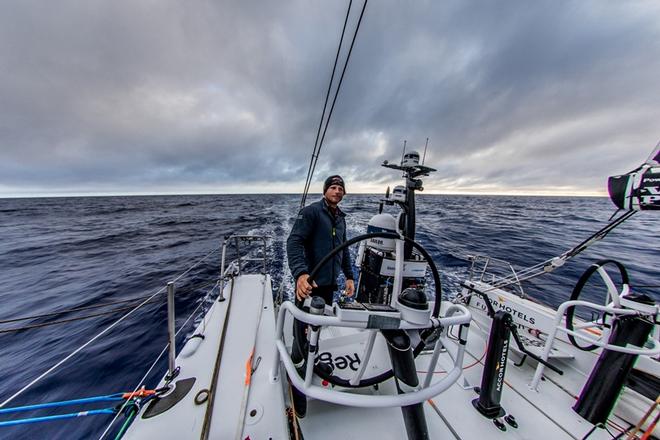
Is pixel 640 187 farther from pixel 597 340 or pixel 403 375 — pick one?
pixel 403 375

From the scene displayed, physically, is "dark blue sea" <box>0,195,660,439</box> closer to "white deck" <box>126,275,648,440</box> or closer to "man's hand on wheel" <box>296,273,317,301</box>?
"white deck" <box>126,275,648,440</box>

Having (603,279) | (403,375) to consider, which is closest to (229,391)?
(403,375)

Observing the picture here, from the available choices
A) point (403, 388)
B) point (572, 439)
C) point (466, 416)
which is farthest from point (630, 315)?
point (403, 388)

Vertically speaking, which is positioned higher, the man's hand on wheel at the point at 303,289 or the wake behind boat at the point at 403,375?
the man's hand on wheel at the point at 303,289

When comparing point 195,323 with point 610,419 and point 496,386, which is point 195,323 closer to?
point 496,386

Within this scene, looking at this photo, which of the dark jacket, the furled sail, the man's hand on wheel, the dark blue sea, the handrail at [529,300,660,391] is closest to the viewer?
the man's hand on wheel

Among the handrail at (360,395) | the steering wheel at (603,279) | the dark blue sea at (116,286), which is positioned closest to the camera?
the handrail at (360,395)

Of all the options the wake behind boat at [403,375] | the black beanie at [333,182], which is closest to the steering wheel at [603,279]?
the wake behind boat at [403,375]

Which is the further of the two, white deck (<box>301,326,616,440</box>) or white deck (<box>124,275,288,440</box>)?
white deck (<box>301,326,616,440</box>)

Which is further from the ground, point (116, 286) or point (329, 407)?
point (329, 407)

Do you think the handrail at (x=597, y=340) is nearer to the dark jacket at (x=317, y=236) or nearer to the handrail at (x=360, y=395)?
the handrail at (x=360, y=395)

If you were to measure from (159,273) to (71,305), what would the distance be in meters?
2.23

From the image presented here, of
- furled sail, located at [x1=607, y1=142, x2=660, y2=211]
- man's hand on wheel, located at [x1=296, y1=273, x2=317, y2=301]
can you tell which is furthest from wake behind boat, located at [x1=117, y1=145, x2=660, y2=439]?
furled sail, located at [x1=607, y1=142, x2=660, y2=211]

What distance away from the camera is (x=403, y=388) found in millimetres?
1481
